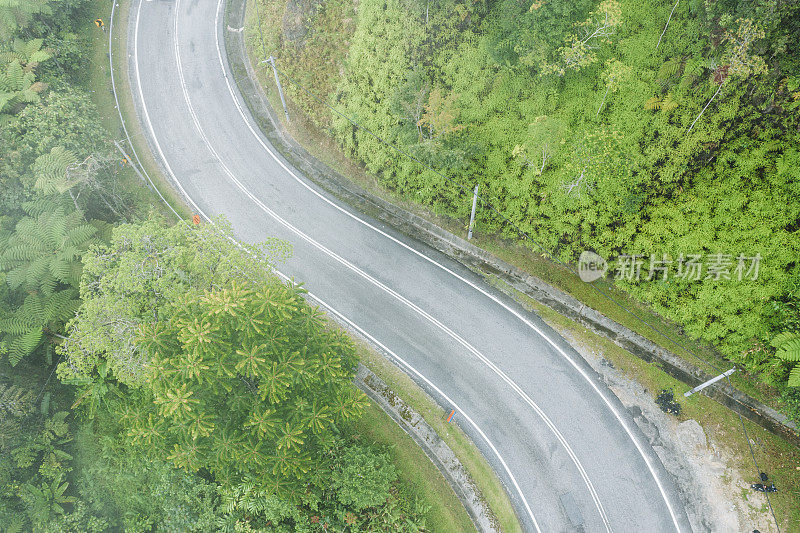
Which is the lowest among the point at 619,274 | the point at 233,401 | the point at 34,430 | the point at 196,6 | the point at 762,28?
the point at 34,430

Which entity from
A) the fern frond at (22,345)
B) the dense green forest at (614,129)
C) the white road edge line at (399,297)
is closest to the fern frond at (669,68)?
the dense green forest at (614,129)

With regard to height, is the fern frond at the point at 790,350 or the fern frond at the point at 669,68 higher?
the fern frond at the point at 669,68

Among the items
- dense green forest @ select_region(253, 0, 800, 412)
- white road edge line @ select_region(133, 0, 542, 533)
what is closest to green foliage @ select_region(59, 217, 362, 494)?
white road edge line @ select_region(133, 0, 542, 533)

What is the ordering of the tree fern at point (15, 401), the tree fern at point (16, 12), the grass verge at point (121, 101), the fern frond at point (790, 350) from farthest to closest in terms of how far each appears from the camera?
the grass verge at point (121, 101) → the tree fern at point (16, 12) → the tree fern at point (15, 401) → the fern frond at point (790, 350)

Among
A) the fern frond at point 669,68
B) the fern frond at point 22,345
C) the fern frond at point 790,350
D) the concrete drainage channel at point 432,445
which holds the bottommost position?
the fern frond at point 22,345

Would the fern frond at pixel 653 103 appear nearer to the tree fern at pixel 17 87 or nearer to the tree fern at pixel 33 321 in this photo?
the tree fern at pixel 33 321

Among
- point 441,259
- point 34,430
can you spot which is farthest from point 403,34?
point 34,430

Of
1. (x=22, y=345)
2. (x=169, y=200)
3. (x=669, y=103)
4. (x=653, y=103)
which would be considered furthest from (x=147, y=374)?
(x=669, y=103)

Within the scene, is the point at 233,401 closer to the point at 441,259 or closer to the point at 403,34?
the point at 441,259

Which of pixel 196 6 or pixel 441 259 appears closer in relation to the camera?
pixel 441 259
